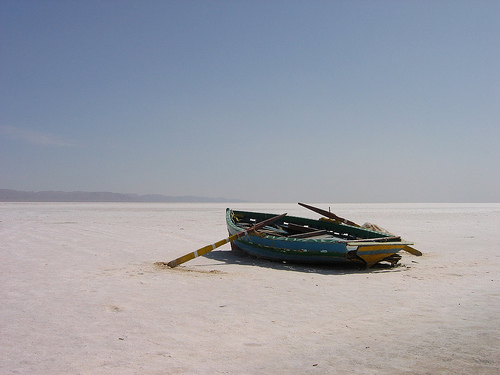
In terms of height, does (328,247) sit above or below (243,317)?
above

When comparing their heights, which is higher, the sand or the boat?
the boat

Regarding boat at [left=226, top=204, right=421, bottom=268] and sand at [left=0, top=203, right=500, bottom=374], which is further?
boat at [left=226, top=204, right=421, bottom=268]

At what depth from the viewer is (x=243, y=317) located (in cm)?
461

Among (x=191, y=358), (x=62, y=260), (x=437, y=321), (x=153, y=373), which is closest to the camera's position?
(x=153, y=373)

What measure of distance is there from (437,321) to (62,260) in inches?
276

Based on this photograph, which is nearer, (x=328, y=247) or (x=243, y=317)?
(x=243, y=317)

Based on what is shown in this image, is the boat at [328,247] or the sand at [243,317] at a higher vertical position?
the boat at [328,247]

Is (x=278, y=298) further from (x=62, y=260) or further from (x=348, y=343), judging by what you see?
(x=62, y=260)

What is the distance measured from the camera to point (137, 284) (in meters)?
6.13

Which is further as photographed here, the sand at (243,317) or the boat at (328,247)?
the boat at (328,247)

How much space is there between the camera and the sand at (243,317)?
3.28 metres

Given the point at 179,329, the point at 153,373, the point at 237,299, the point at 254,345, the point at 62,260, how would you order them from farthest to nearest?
the point at 62,260, the point at 237,299, the point at 179,329, the point at 254,345, the point at 153,373

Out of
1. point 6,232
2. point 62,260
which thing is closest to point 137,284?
point 62,260

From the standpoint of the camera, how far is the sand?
10.8 feet
